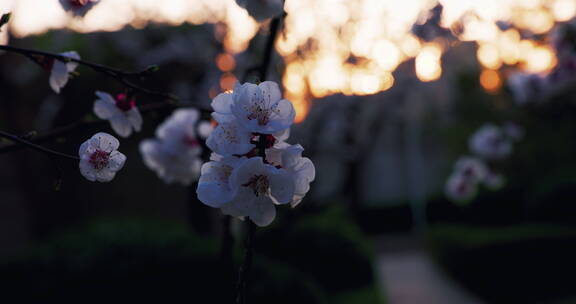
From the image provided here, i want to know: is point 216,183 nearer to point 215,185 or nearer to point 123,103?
point 215,185

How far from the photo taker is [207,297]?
2.40 m

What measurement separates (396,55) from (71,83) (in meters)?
5.59

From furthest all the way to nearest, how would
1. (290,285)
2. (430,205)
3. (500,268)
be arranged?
(430,205)
(500,268)
(290,285)

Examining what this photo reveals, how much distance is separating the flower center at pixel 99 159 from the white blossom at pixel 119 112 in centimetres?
33

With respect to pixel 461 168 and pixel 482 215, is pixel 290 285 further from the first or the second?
pixel 482 215

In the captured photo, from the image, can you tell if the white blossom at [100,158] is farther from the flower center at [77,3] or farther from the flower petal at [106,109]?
the flower center at [77,3]

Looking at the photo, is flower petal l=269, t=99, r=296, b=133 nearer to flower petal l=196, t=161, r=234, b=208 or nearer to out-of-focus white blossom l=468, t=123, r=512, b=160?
flower petal l=196, t=161, r=234, b=208

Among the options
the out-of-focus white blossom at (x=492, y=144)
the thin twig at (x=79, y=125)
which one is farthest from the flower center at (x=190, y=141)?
the out-of-focus white blossom at (x=492, y=144)


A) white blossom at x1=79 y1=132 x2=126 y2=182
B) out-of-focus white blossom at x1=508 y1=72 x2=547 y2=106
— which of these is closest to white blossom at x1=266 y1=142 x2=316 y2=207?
white blossom at x1=79 y1=132 x2=126 y2=182

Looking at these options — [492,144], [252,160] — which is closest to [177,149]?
[252,160]

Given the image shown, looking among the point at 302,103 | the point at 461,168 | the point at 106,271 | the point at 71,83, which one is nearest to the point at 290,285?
the point at 106,271

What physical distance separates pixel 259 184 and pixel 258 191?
0.01 m

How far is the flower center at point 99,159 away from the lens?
3.13 ft

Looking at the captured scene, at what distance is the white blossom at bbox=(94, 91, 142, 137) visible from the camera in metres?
1.29
